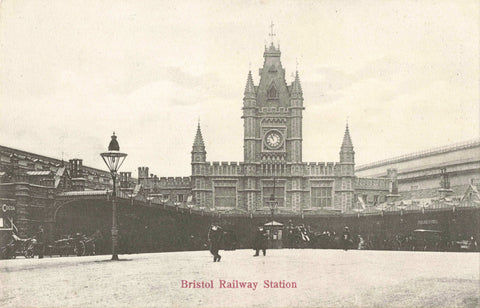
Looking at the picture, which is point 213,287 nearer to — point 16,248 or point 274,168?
point 16,248

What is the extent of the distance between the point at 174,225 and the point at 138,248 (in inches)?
253

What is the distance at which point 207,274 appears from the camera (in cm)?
1609

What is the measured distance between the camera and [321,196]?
60562mm

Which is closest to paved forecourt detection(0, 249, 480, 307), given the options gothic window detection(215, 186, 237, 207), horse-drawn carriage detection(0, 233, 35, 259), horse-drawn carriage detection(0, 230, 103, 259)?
horse-drawn carriage detection(0, 233, 35, 259)

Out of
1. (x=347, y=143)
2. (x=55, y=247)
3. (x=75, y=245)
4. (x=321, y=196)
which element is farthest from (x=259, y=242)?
(x=347, y=143)

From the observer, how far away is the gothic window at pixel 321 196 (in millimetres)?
60250

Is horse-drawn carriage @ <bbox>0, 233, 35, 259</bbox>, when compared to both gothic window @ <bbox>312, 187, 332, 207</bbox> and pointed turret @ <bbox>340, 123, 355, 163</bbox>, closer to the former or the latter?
gothic window @ <bbox>312, 187, 332, 207</bbox>

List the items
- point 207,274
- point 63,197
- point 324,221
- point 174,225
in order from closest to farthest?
point 207,274, point 63,197, point 174,225, point 324,221

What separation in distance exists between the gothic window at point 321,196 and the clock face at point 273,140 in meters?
5.43

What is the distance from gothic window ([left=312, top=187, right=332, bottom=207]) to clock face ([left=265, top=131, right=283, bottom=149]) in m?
5.43

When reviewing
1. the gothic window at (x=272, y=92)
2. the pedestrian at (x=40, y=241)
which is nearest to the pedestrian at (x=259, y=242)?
the pedestrian at (x=40, y=241)

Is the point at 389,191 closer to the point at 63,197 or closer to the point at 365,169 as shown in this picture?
the point at 365,169

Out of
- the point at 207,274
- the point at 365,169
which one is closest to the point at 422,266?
the point at 207,274

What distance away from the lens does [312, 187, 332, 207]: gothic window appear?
60250mm
